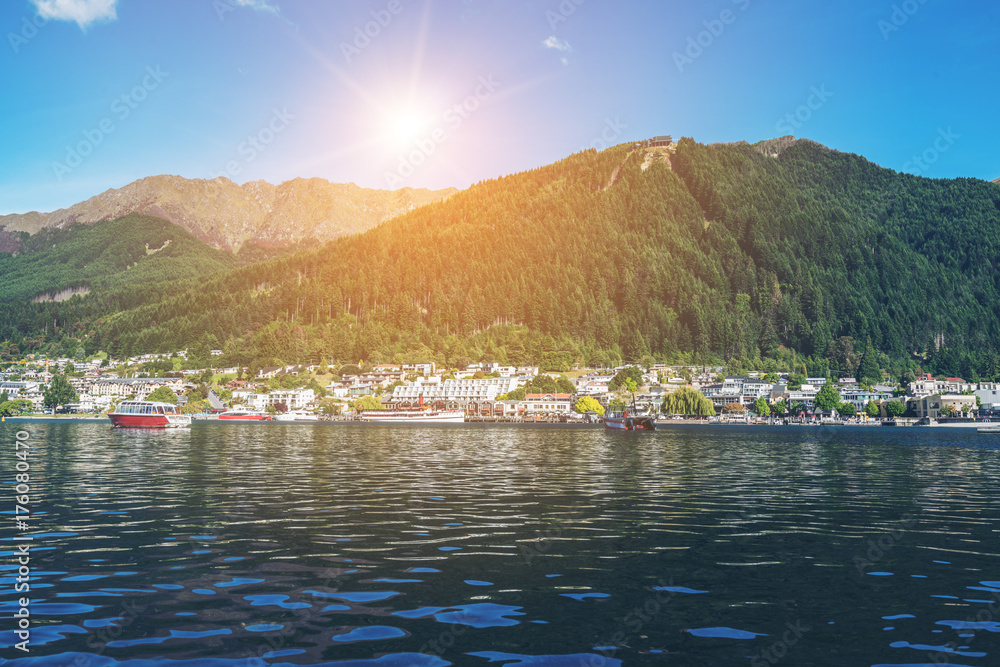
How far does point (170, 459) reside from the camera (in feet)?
166

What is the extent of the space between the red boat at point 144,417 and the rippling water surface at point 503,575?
83.0 m

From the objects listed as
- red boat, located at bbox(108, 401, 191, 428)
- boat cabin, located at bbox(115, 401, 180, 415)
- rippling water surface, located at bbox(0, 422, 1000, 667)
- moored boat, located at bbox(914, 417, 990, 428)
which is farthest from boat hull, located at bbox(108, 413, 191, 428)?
moored boat, located at bbox(914, 417, 990, 428)

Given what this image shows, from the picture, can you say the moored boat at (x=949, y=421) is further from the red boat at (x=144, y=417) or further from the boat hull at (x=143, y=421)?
the boat hull at (x=143, y=421)

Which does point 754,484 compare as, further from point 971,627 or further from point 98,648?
point 98,648

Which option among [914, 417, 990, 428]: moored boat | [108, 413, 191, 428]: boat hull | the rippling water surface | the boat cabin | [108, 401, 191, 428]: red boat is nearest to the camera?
the rippling water surface

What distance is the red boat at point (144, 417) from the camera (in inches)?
4373

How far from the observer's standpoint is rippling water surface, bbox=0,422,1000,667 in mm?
11062

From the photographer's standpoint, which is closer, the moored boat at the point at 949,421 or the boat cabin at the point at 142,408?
the boat cabin at the point at 142,408

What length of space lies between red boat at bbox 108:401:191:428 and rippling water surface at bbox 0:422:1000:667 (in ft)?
272

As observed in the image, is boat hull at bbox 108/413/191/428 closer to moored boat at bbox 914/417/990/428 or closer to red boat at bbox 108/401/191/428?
red boat at bbox 108/401/191/428

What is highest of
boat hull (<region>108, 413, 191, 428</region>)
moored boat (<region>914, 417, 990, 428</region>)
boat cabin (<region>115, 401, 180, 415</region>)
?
boat cabin (<region>115, 401, 180, 415</region>)

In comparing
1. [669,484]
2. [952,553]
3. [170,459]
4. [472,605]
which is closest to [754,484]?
[669,484]

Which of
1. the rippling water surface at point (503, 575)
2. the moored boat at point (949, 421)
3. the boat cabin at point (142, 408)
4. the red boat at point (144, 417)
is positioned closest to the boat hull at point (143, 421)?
the red boat at point (144, 417)

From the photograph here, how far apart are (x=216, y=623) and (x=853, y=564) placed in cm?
1500
